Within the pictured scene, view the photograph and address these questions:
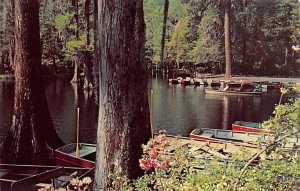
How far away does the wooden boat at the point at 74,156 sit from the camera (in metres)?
4.17

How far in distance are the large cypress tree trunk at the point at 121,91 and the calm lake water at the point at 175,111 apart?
246cm

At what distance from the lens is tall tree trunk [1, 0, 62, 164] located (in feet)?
13.5

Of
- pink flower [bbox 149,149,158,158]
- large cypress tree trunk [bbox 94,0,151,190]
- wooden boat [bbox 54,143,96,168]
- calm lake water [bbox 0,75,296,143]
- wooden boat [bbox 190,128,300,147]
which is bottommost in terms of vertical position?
wooden boat [bbox 54,143,96,168]

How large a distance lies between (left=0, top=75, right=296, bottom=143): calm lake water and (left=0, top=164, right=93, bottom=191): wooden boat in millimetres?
812

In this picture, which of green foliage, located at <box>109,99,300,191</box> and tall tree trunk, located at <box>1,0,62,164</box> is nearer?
green foliage, located at <box>109,99,300,191</box>

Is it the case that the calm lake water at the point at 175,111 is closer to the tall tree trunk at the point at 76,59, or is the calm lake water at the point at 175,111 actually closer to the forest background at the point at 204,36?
the tall tree trunk at the point at 76,59

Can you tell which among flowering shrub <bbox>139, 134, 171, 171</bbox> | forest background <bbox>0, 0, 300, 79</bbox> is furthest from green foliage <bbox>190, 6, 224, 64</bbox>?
flowering shrub <bbox>139, 134, 171, 171</bbox>

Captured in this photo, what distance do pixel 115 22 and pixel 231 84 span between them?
3111mm

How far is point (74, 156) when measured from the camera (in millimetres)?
4254

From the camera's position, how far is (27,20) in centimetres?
412

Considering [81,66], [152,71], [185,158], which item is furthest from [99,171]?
[81,66]

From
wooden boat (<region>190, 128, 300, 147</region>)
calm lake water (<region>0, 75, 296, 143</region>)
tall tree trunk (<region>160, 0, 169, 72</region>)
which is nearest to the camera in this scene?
tall tree trunk (<region>160, 0, 169, 72</region>)

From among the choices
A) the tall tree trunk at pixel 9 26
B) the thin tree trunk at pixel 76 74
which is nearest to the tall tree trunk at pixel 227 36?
the tall tree trunk at pixel 9 26

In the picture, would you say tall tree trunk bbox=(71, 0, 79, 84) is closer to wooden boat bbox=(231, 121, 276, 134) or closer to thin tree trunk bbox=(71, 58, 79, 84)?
thin tree trunk bbox=(71, 58, 79, 84)
